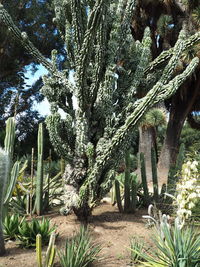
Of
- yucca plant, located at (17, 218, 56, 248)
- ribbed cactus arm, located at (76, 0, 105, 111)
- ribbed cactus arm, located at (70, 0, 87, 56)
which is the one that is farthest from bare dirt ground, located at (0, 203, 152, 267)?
ribbed cactus arm, located at (70, 0, 87, 56)

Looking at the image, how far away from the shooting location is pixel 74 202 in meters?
4.45

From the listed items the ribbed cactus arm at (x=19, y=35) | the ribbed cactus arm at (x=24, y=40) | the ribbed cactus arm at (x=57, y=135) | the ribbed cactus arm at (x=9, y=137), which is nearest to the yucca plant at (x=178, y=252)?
the ribbed cactus arm at (x=57, y=135)

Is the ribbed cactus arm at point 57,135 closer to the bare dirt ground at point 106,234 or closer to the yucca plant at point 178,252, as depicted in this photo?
the bare dirt ground at point 106,234

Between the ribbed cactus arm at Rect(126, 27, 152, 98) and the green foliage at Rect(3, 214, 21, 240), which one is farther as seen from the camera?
the ribbed cactus arm at Rect(126, 27, 152, 98)

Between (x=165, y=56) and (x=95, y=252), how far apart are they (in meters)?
3.45

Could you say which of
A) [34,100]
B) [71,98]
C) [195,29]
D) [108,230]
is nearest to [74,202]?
[108,230]

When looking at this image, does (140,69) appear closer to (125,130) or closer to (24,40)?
(125,130)

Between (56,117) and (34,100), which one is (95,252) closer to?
(56,117)

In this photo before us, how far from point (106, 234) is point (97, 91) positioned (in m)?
2.11

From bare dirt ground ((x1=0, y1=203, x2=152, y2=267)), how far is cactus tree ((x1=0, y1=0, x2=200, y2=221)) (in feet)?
0.94

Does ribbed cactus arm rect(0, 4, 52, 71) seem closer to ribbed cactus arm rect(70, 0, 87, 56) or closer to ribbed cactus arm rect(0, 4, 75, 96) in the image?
ribbed cactus arm rect(0, 4, 75, 96)

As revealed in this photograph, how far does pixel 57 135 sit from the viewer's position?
176 inches

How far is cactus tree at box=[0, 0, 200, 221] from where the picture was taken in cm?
435

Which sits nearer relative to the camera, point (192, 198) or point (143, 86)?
point (192, 198)
